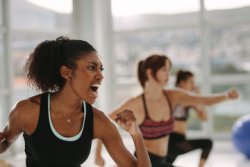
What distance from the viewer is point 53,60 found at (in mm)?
1745

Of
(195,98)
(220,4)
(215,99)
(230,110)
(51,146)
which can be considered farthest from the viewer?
(230,110)

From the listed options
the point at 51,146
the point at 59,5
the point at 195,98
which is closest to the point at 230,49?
the point at 59,5

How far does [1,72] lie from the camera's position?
5.03 meters

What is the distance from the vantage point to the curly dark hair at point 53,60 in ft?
5.71

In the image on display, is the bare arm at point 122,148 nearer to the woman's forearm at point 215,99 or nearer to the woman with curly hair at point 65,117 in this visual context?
the woman with curly hair at point 65,117

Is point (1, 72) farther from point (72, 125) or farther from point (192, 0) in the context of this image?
point (72, 125)

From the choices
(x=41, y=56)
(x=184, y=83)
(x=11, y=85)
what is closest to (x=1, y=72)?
(x=11, y=85)

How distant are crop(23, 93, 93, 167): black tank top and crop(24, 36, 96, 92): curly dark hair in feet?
0.34

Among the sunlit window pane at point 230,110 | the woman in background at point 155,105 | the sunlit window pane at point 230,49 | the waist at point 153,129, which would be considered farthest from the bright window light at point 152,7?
the waist at point 153,129

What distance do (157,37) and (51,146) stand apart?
4.80 metres

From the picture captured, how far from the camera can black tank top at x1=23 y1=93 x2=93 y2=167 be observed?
1.67 metres

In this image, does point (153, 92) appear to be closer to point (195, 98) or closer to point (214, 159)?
point (195, 98)

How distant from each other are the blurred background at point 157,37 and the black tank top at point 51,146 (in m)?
3.55

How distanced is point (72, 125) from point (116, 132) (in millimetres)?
193
